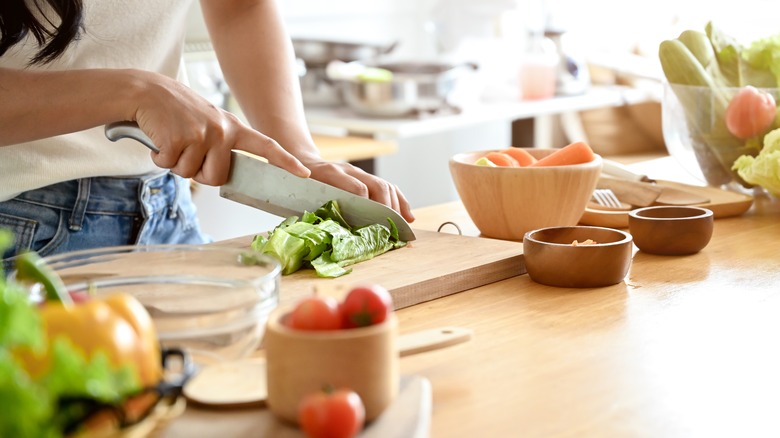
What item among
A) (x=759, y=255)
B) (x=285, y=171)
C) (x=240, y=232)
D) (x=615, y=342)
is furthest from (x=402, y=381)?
(x=240, y=232)

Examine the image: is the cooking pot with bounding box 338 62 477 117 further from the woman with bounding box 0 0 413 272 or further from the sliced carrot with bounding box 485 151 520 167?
the sliced carrot with bounding box 485 151 520 167

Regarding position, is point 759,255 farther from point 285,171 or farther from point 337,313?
point 337,313

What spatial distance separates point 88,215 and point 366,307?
85 centimetres

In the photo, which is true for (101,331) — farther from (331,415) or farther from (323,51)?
(323,51)

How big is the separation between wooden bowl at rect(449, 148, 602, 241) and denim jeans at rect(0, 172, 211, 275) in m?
0.49

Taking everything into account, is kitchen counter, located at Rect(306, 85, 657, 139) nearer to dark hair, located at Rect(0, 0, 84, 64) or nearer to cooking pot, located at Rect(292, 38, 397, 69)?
cooking pot, located at Rect(292, 38, 397, 69)

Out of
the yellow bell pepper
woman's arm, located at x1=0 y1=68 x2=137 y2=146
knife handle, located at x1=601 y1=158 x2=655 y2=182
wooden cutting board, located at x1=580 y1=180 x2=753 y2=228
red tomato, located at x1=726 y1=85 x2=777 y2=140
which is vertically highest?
woman's arm, located at x1=0 y1=68 x2=137 y2=146

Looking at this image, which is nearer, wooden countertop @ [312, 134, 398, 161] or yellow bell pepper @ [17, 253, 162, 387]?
yellow bell pepper @ [17, 253, 162, 387]

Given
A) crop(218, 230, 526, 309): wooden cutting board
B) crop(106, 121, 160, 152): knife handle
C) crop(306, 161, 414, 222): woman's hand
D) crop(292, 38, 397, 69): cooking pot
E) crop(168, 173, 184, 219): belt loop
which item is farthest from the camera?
crop(292, 38, 397, 69): cooking pot

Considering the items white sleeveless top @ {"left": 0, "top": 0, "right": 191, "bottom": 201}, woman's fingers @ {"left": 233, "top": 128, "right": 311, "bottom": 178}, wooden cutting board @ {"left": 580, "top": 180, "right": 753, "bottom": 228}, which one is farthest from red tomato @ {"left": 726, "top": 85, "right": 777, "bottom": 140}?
white sleeveless top @ {"left": 0, "top": 0, "right": 191, "bottom": 201}

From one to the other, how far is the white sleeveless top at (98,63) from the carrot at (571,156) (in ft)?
2.07

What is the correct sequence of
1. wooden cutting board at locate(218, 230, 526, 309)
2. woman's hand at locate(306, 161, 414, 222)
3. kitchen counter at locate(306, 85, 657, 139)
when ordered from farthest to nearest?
kitchen counter at locate(306, 85, 657, 139), woman's hand at locate(306, 161, 414, 222), wooden cutting board at locate(218, 230, 526, 309)

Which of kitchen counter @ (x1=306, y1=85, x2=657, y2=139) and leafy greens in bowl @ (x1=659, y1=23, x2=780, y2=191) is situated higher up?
leafy greens in bowl @ (x1=659, y1=23, x2=780, y2=191)

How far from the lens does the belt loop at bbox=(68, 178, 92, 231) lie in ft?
4.91
